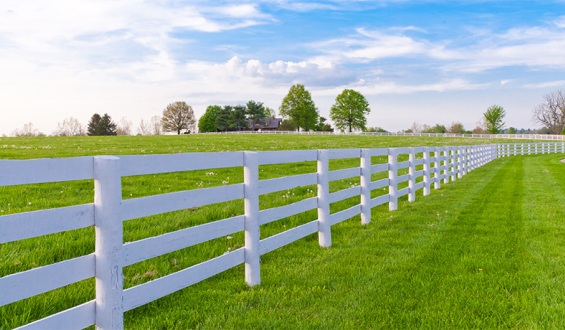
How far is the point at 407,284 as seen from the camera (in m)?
5.53

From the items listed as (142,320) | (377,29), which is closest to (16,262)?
(142,320)

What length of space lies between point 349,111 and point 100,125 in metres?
53.2

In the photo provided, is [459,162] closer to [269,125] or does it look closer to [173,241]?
[173,241]

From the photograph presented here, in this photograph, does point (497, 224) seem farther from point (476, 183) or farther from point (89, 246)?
point (476, 183)

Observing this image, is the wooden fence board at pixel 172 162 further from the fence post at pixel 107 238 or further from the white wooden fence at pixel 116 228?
the fence post at pixel 107 238

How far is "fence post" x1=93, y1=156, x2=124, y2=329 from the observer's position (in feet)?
12.1

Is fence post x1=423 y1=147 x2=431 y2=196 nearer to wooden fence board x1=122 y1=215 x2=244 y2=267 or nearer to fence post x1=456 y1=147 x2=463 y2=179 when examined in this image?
fence post x1=456 y1=147 x2=463 y2=179

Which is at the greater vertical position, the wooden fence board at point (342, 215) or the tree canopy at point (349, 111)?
the tree canopy at point (349, 111)

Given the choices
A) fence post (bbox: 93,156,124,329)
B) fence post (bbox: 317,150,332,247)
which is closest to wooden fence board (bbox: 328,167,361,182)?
fence post (bbox: 317,150,332,247)

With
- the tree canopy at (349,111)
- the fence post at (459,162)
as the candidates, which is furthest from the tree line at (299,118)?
the fence post at (459,162)

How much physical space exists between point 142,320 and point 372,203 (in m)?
6.37

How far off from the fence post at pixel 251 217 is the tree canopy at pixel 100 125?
4002 inches

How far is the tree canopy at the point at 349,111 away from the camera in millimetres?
105875

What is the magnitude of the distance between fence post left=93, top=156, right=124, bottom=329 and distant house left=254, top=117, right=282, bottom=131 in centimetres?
12304
